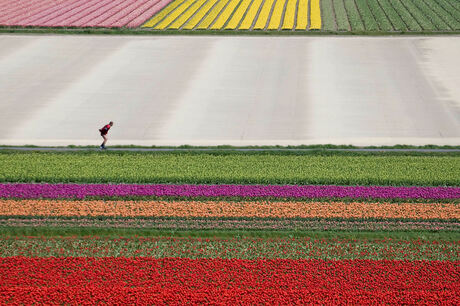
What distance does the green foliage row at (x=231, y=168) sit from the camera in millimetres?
23078

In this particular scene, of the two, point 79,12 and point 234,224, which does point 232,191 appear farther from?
point 79,12

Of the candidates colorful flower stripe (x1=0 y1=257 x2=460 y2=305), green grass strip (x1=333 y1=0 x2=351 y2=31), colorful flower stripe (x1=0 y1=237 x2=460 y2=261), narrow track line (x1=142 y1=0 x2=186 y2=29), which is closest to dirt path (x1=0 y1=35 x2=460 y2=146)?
green grass strip (x1=333 y1=0 x2=351 y2=31)

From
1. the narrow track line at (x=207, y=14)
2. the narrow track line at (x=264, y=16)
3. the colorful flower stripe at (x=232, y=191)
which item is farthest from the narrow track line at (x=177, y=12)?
the colorful flower stripe at (x=232, y=191)

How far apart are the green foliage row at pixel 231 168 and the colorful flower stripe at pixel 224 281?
18.6ft

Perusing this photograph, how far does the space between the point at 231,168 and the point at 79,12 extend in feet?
A: 118

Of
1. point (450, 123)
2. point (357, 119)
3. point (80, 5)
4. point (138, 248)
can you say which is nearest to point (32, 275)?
point (138, 248)

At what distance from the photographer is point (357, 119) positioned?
29703 mm

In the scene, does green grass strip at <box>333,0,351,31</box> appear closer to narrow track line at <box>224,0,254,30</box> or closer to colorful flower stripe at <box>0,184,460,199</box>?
narrow track line at <box>224,0,254,30</box>

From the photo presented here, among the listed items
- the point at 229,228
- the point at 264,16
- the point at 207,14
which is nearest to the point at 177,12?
the point at 207,14

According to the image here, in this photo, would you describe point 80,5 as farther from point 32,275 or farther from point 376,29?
point 32,275

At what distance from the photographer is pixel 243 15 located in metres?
52.0

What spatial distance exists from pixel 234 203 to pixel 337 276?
Answer: 5.87 meters

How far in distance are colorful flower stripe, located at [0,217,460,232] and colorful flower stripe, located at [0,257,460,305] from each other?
2.20 metres

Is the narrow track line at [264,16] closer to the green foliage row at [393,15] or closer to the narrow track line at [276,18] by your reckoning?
the narrow track line at [276,18]
